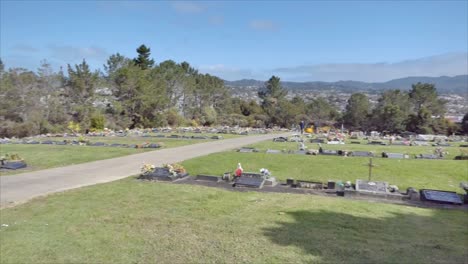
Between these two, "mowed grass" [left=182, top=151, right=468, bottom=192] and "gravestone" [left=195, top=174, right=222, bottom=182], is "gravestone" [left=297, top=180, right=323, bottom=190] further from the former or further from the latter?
"gravestone" [left=195, top=174, right=222, bottom=182]

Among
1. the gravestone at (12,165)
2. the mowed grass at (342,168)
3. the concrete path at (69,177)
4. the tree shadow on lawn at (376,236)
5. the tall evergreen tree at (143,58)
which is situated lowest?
the mowed grass at (342,168)

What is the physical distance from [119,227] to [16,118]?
2652 centimetres

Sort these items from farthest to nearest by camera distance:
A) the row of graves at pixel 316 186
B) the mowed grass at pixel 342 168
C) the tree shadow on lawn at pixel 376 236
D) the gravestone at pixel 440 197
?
the mowed grass at pixel 342 168
the row of graves at pixel 316 186
the gravestone at pixel 440 197
the tree shadow on lawn at pixel 376 236

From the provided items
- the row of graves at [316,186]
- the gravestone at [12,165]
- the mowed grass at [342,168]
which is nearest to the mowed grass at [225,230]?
the row of graves at [316,186]

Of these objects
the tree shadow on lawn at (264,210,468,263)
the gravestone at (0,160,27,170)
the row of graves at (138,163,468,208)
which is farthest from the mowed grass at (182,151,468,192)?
Result: the gravestone at (0,160,27,170)

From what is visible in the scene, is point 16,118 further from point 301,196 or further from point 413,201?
point 413,201

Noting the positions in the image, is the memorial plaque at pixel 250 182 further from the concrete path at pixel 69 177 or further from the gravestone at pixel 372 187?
the concrete path at pixel 69 177

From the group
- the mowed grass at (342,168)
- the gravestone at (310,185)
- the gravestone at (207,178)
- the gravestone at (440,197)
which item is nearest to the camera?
the gravestone at (440,197)

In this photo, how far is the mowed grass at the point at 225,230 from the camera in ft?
16.0

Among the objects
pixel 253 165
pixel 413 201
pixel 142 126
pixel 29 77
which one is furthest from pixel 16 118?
pixel 413 201

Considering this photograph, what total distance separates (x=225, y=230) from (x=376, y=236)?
245 cm

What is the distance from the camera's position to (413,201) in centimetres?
813

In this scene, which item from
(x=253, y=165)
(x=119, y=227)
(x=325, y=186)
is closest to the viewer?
(x=119, y=227)

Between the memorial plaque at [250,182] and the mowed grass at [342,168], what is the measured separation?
1.18m
